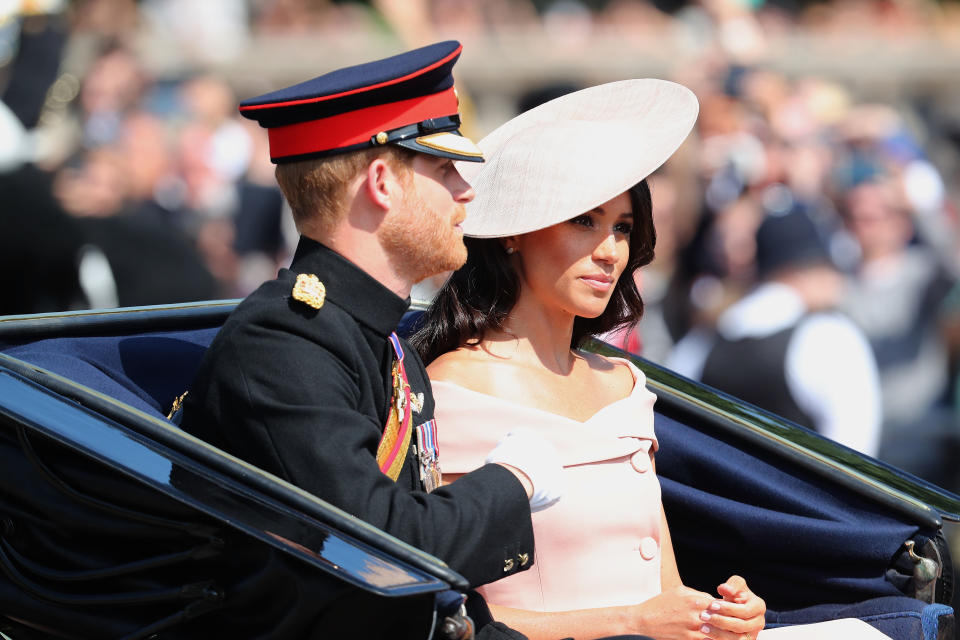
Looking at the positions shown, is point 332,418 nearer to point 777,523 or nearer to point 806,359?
point 777,523

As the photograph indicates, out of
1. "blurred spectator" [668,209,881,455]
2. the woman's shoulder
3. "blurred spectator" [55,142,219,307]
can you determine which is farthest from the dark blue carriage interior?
"blurred spectator" [55,142,219,307]

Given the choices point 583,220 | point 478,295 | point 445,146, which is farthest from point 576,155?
point 445,146

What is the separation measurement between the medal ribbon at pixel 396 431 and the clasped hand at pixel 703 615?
560 millimetres

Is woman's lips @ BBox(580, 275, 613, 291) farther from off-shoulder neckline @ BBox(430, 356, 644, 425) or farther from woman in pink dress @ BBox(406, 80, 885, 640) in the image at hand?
off-shoulder neckline @ BBox(430, 356, 644, 425)

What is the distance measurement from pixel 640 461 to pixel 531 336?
35cm

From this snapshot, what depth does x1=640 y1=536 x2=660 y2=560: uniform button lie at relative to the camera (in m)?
2.74

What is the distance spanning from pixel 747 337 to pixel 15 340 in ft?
11.3

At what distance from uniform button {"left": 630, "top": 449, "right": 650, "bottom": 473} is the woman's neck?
25cm

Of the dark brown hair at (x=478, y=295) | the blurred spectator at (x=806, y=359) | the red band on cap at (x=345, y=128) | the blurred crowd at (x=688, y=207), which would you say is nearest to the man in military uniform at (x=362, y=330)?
the red band on cap at (x=345, y=128)

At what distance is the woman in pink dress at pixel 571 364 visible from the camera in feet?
8.69

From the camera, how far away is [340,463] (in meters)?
2.08

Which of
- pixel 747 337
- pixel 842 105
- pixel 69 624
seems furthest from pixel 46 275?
pixel 842 105

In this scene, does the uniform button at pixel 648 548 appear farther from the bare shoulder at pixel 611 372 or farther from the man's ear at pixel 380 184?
the man's ear at pixel 380 184

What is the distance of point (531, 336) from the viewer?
114 inches
